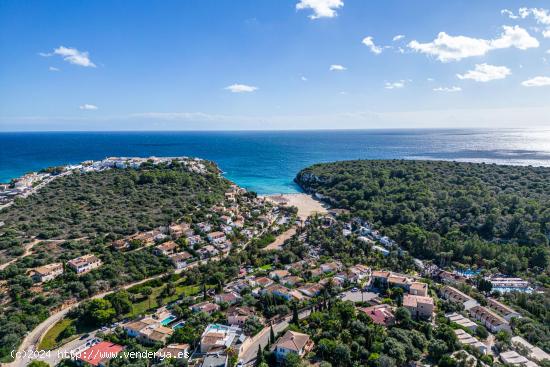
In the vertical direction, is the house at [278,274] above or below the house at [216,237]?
below

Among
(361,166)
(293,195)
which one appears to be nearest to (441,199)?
(293,195)

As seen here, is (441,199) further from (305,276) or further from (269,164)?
(269,164)

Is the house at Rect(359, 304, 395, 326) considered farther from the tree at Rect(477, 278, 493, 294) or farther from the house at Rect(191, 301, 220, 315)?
the house at Rect(191, 301, 220, 315)

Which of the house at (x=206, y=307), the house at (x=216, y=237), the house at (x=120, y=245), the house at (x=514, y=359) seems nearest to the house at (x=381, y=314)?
the house at (x=514, y=359)

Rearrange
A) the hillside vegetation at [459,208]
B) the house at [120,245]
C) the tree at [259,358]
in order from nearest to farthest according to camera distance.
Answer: the tree at [259,358]
the hillside vegetation at [459,208]
the house at [120,245]

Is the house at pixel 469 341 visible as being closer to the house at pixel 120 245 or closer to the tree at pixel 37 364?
the tree at pixel 37 364

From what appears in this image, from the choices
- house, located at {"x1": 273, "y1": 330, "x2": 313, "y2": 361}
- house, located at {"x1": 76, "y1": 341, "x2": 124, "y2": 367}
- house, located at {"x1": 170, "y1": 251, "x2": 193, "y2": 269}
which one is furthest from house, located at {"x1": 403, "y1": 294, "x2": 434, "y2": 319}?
house, located at {"x1": 170, "y1": 251, "x2": 193, "y2": 269}
